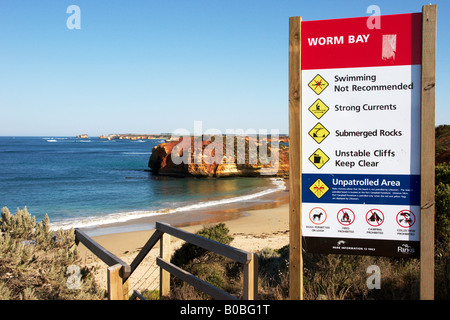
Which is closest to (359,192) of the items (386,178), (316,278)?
(386,178)

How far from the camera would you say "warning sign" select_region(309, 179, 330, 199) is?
9.98 ft

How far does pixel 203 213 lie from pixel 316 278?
16470 millimetres

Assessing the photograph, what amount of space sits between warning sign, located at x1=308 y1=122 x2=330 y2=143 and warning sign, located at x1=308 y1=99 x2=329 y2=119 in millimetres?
77

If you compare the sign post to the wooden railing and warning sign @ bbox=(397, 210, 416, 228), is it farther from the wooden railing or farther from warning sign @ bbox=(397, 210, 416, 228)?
the wooden railing

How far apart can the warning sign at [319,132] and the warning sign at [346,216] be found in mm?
607

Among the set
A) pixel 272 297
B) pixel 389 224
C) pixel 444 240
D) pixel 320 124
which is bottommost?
pixel 272 297

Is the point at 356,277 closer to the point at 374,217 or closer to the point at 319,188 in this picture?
the point at 374,217

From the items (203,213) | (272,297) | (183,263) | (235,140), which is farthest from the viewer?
(235,140)

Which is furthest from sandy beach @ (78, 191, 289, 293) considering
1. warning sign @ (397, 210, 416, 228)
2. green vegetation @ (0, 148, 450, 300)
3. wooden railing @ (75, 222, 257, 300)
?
warning sign @ (397, 210, 416, 228)

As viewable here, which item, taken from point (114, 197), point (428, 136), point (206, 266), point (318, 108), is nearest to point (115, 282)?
point (318, 108)

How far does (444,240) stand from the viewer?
5.30m

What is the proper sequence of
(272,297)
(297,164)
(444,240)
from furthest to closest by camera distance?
(444,240) → (272,297) → (297,164)

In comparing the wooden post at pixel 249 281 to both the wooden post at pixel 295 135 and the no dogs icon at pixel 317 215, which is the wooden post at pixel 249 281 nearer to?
the wooden post at pixel 295 135
